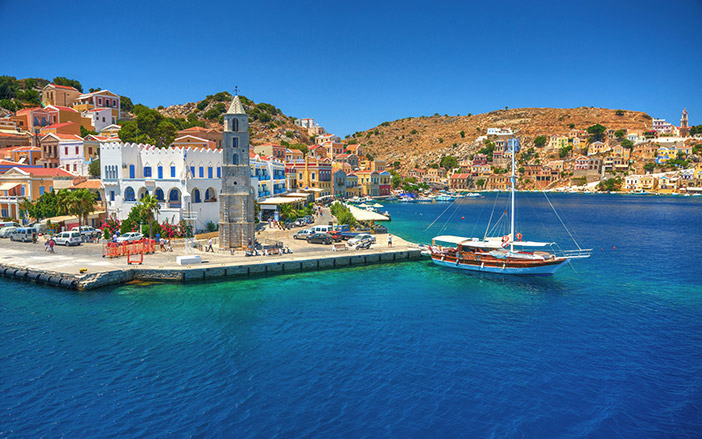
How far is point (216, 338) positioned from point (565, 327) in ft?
60.2

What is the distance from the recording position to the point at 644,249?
50781mm

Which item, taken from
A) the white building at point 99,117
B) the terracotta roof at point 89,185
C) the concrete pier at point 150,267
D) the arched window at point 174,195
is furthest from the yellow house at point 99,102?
the concrete pier at point 150,267

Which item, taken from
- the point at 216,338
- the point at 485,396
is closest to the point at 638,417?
the point at 485,396

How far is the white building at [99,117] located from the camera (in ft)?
282

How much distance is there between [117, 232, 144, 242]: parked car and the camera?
3912cm

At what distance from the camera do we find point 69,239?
3991 cm

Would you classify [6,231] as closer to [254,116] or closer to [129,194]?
[129,194]

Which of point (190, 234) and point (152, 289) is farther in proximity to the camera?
point (190, 234)

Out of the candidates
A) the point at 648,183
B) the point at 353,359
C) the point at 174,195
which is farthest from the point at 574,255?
the point at 648,183

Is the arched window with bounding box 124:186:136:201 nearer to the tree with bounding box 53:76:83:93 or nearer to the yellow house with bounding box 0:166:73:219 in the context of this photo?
the yellow house with bounding box 0:166:73:219

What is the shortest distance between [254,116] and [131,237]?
4412 inches

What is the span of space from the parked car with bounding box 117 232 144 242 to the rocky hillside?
294 ft

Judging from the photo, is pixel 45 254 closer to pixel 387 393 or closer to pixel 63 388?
pixel 63 388

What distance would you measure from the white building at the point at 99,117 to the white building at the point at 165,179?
4649cm
